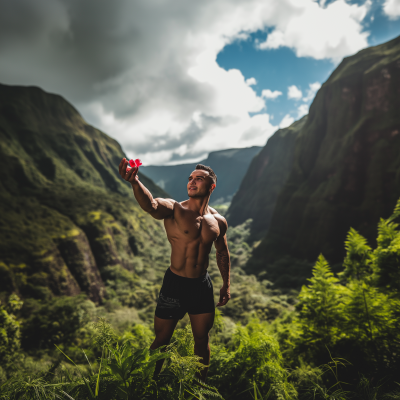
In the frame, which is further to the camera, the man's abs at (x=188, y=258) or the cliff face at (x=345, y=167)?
the cliff face at (x=345, y=167)

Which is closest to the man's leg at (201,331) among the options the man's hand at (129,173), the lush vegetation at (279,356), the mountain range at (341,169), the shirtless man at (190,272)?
the shirtless man at (190,272)

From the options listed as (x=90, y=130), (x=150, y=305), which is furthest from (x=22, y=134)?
(x=150, y=305)

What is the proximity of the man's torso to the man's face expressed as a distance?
22 cm

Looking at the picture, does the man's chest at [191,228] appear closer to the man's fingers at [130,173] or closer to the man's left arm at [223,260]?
the man's left arm at [223,260]

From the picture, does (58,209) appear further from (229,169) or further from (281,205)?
(229,169)

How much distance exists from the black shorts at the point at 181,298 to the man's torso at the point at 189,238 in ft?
0.30

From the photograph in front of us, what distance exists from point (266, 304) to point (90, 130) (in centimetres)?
8935

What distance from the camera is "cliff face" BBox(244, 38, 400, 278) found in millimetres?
29141

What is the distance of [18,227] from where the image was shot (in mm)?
20516

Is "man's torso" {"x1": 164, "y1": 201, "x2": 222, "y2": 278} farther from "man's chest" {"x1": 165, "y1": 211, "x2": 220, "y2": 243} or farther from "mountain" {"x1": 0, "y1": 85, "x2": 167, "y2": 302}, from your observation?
"mountain" {"x1": 0, "y1": 85, "x2": 167, "y2": 302}

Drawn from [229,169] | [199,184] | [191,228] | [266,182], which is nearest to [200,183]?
[199,184]

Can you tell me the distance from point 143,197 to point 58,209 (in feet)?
117

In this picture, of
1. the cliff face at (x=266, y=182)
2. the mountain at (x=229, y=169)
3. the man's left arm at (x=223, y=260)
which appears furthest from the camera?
the mountain at (x=229, y=169)

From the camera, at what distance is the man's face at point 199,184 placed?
105 inches
